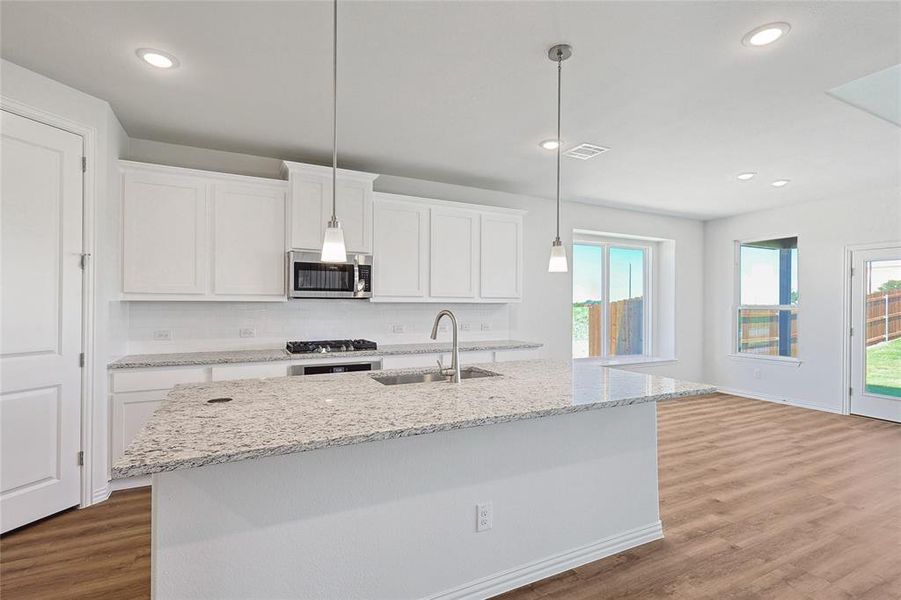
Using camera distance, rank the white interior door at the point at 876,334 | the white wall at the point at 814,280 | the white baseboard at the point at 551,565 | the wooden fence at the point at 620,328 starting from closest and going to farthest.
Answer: the white baseboard at the point at 551,565 → the white interior door at the point at 876,334 → the white wall at the point at 814,280 → the wooden fence at the point at 620,328

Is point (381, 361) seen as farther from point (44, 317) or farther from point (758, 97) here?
point (758, 97)

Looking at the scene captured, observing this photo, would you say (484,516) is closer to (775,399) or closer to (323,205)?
(323,205)

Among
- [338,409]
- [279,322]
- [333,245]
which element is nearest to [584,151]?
[333,245]

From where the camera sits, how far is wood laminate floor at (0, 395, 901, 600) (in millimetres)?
2186

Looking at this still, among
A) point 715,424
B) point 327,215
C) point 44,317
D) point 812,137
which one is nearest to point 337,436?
point 44,317

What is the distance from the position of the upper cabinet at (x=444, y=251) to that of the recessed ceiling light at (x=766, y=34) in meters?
2.79

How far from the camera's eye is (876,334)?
5.36m

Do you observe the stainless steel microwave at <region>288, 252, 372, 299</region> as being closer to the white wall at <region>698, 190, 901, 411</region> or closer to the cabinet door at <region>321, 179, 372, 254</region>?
the cabinet door at <region>321, 179, 372, 254</region>

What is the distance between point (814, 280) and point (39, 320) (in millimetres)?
7663

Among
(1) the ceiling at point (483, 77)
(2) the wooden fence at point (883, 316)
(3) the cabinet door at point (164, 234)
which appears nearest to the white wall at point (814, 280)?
(2) the wooden fence at point (883, 316)

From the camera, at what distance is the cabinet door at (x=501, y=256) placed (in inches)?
193

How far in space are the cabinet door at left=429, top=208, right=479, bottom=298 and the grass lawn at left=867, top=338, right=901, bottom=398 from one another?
4694 mm

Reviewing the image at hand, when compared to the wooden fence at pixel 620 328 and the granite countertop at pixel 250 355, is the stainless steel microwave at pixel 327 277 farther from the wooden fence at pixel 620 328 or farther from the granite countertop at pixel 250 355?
the wooden fence at pixel 620 328

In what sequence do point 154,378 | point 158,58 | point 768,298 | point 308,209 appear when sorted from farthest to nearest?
1. point 768,298
2. point 308,209
3. point 154,378
4. point 158,58
